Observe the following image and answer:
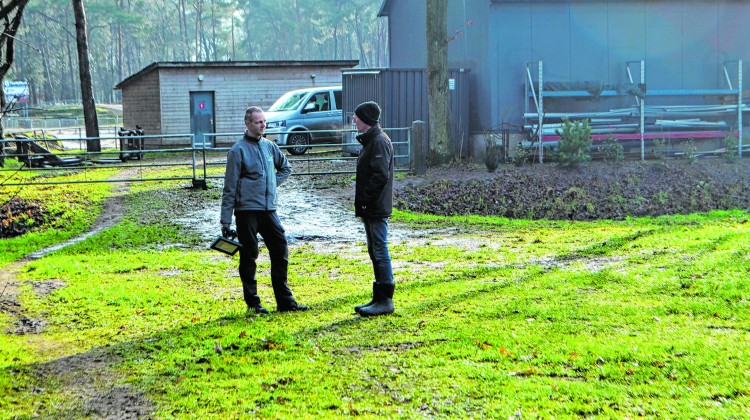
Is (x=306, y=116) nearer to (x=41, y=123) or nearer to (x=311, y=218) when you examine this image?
(x=311, y=218)

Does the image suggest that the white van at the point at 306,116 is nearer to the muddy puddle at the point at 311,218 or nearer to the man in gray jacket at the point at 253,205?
the muddy puddle at the point at 311,218

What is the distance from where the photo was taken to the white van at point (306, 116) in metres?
27.1

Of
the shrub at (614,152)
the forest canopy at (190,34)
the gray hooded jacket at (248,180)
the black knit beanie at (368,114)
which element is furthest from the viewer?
the forest canopy at (190,34)

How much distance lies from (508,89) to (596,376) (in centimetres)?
1860

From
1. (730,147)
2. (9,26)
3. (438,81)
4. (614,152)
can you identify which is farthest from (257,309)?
(730,147)

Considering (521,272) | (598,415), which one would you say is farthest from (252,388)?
(521,272)

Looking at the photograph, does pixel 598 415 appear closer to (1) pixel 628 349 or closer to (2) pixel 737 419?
(2) pixel 737 419

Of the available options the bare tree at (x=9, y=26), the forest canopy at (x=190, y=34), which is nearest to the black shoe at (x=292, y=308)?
the bare tree at (x=9, y=26)

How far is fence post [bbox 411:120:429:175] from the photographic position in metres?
19.3

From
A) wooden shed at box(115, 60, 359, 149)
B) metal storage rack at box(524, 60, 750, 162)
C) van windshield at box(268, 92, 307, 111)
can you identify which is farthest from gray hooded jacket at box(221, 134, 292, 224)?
wooden shed at box(115, 60, 359, 149)

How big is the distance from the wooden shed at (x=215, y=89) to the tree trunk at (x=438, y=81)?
14782mm

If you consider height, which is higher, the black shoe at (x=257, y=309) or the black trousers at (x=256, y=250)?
the black trousers at (x=256, y=250)

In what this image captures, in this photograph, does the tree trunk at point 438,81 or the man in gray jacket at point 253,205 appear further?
the tree trunk at point 438,81

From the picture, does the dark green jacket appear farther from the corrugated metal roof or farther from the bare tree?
the corrugated metal roof
